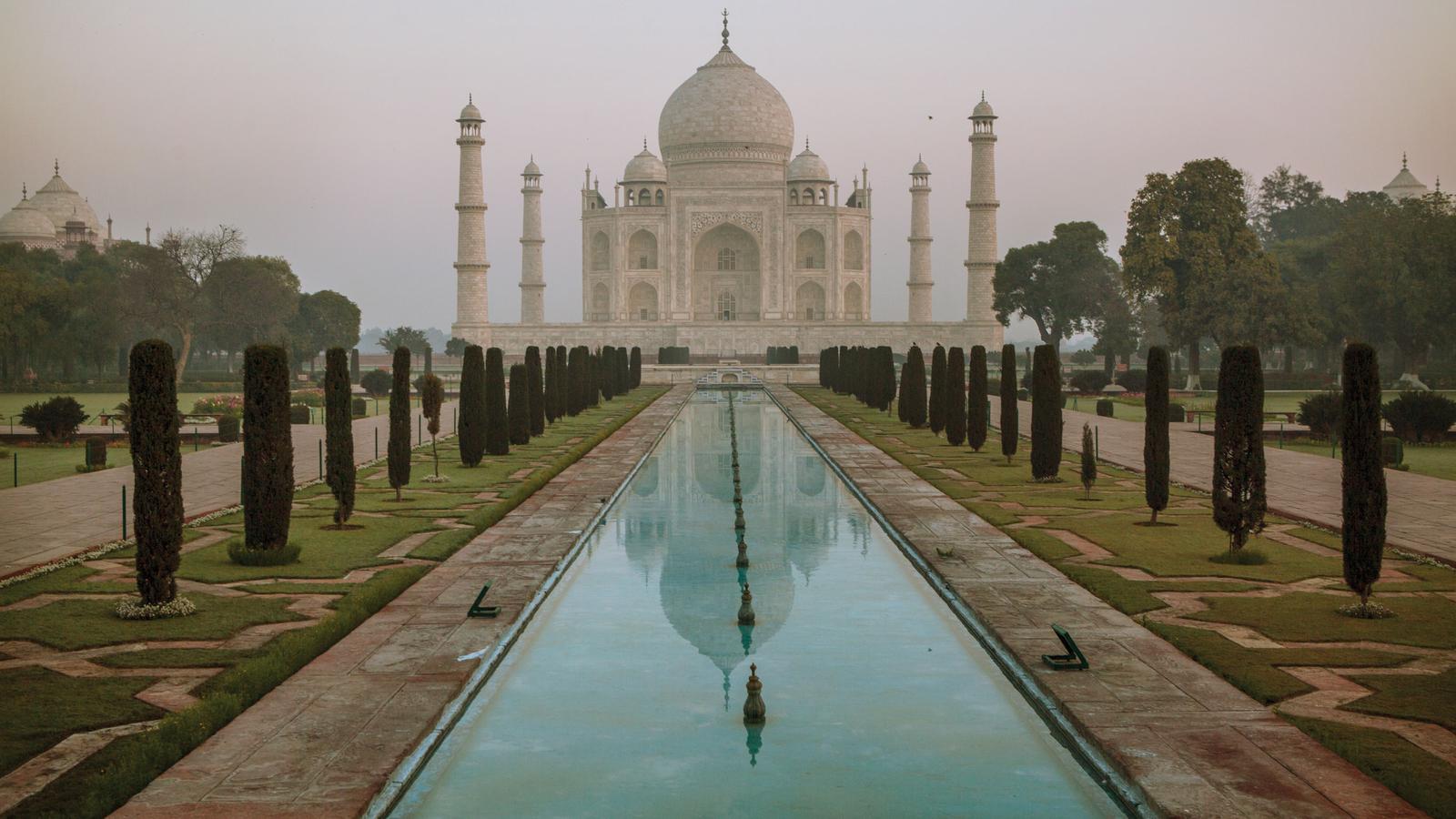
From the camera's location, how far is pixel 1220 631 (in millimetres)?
6676

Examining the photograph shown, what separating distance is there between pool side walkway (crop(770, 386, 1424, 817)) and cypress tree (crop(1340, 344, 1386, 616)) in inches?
47.8

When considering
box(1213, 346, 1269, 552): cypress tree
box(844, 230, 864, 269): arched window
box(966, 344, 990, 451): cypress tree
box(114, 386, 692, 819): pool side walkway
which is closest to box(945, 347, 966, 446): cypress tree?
box(966, 344, 990, 451): cypress tree

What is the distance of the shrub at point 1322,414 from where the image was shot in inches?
722

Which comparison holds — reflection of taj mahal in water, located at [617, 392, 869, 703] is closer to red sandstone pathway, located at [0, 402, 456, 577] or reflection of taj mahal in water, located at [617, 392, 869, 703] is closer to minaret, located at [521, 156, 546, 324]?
red sandstone pathway, located at [0, 402, 456, 577]

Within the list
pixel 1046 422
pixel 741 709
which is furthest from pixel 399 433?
pixel 741 709

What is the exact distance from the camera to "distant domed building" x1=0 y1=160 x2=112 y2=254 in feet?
220

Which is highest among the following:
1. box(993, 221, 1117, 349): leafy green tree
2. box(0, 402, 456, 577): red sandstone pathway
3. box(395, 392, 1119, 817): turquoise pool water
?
box(993, 221, 1117, 349): leafy green tree

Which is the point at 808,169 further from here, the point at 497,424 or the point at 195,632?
the point at 195,632

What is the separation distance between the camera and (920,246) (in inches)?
2109

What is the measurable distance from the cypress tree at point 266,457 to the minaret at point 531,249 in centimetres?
4591

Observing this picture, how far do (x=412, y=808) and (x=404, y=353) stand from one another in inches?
327

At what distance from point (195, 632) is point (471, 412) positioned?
825cm

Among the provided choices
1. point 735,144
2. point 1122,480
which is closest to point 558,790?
point 1122,480

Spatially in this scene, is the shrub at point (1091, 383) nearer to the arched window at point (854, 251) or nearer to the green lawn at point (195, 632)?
the green lawn at point (195, 632)
